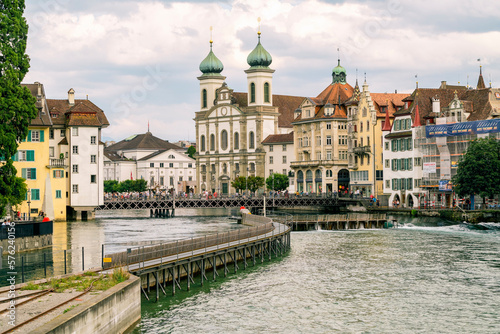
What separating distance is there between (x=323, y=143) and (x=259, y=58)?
117 feet

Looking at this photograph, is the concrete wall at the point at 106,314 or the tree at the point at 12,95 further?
the tree at the point at 12,95

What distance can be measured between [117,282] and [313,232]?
172ft

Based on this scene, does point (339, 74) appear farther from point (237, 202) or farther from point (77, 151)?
point (77, 151)

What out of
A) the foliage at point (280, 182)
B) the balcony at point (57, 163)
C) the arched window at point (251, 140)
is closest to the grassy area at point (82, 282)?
the balcony at point (57, 163)

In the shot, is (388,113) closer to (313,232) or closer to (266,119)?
(313,232)

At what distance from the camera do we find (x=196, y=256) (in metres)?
40.9

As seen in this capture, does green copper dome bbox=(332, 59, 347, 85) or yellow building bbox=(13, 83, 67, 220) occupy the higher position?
green copper dome bbox=(332, 59, 347, 85)

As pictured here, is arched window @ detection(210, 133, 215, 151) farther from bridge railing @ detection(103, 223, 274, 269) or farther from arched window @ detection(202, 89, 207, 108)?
bridge railing @ detection(103, 223, 274, 269)

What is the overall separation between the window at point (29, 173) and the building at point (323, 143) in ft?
187

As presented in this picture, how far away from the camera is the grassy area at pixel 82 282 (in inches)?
1145

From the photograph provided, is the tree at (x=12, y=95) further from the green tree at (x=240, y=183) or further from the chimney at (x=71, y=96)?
the green tree at (x=240, y=183)

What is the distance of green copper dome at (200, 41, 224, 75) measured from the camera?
173000 mm

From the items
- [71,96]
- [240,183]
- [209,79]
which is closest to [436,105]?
[71,96]

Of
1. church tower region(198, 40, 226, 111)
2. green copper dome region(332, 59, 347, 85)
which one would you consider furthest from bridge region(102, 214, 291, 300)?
church tower region(198, 40, 226, 111)
